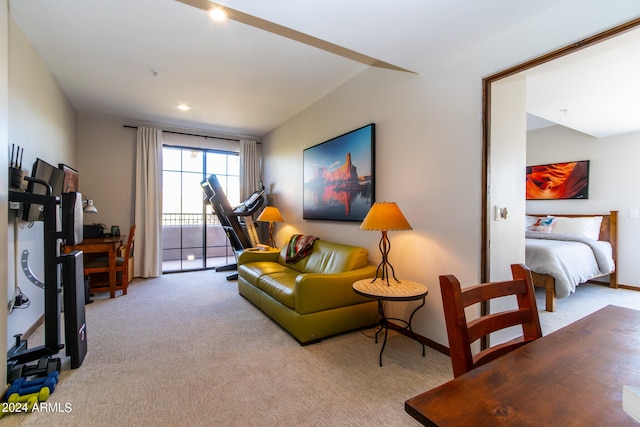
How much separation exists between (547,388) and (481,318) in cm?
32

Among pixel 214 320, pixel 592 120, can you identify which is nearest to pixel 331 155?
pixel 214 320

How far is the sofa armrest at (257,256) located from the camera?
13.5 ft

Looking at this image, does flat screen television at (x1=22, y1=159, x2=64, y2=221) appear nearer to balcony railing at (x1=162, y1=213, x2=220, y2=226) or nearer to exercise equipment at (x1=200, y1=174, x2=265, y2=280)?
exercise equipment at (x1=200, y1=174, x2=265, y2=280)

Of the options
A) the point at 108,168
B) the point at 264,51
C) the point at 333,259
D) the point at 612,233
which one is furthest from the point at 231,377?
the point at 612,233

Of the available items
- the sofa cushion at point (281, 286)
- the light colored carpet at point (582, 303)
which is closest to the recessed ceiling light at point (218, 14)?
the sofa cushion at point (281, 286)

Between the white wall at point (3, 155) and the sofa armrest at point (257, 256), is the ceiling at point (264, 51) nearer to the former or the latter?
the white wall at point (3, 155)

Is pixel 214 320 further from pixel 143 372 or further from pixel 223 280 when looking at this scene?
pixel 223 280

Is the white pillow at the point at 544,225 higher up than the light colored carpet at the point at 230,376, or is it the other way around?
the white pillow at the point at 544,225

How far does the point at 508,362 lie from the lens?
2.79ft

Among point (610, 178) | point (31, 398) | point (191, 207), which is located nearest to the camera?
point (31, 398)

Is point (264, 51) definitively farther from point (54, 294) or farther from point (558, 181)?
point (558, 181)

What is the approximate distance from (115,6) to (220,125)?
3192mm

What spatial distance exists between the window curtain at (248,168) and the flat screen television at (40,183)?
3.10 metres

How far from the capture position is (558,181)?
4949 mm
